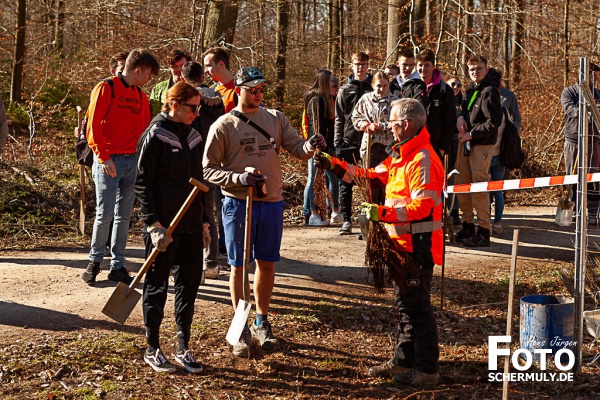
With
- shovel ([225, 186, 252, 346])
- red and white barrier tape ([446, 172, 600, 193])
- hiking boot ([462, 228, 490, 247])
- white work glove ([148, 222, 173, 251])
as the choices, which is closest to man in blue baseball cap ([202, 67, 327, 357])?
shovel ([225, 186, 252, 346])

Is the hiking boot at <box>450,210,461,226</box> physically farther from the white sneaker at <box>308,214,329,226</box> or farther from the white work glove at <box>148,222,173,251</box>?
the white work glove at <box>148,222,173,251</box>

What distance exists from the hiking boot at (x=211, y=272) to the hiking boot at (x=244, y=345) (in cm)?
210

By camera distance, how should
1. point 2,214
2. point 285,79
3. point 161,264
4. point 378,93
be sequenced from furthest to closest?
point 285,79
point 2,214
point 378,93
point 161,264

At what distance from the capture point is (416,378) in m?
5.65

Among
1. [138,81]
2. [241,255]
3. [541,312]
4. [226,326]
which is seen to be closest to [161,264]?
[241,255]

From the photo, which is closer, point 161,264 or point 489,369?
point 161,264

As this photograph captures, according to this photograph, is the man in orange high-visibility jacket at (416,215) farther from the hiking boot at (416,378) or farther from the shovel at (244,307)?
the shovel at (244,307)

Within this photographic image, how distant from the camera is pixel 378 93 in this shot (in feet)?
30.2

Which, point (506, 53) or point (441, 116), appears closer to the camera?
point (441, 116)

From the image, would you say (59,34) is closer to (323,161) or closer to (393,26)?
(393,26)

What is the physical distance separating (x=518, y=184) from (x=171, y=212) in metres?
4.84

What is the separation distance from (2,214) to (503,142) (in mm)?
6857

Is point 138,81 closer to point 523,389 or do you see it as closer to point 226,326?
point 226,326

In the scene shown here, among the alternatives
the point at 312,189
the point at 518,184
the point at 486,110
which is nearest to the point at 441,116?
the point at 486,110
